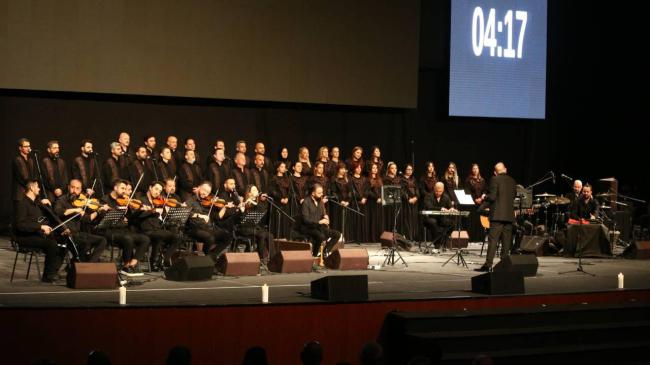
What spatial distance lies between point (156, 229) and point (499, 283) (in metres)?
3.95

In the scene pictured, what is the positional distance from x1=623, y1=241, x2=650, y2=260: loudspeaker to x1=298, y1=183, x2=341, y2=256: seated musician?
4.60 metres

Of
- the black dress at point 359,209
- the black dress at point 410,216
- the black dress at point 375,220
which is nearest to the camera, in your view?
the black dress at point 359,209

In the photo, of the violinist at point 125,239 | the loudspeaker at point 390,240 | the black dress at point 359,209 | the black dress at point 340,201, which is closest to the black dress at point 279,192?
the black dress at point 340,201

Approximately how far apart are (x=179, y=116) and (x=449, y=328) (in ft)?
25.4

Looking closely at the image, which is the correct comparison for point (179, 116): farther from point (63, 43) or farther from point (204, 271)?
point (204, 271)

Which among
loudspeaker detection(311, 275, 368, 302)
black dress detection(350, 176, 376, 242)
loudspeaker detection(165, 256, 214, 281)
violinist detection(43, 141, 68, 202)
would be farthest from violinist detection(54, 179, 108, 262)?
black dress detection(350, 176, 376, 242)

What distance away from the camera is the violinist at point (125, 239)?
959 cm

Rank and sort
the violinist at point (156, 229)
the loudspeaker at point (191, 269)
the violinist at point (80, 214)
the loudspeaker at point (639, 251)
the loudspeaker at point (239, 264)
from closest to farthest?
the violinist at point (80, 214) < the loudspeaker at point (191, 269) < the loudspeaker at point (239, 264) < the violinist at point (156, 229) < the loudspeaker at point (639, 251)

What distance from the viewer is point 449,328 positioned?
779 cm

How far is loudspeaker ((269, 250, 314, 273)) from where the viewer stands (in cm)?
1023

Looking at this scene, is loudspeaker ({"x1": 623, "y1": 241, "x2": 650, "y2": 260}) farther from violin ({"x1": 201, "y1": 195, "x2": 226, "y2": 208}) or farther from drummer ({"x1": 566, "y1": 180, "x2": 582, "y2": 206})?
violin ({"x1": 201, "y1": 195, "x2": 226, "y2": 208})

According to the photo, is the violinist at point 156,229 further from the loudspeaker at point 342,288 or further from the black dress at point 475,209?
the black dress at point 475,209

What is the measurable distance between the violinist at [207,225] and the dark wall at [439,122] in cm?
367

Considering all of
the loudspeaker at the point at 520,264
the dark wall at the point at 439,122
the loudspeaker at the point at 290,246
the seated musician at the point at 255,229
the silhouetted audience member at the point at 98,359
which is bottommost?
the silhouetted audience member at the point at 98,359
